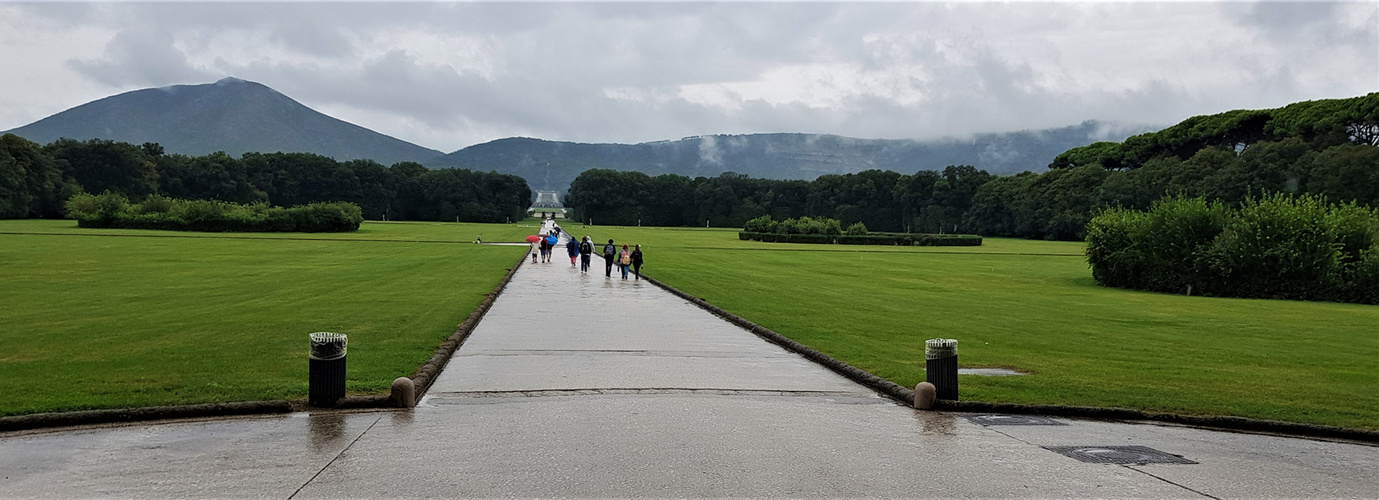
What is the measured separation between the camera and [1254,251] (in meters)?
→ 32.1

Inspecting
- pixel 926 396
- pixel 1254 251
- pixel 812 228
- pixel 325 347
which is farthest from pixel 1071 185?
pixel 325 347

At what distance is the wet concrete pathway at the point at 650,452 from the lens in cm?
682

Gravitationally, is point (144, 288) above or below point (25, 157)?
below

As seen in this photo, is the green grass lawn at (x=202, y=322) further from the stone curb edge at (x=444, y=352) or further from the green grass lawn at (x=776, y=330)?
the stone curb edge at (x=444, y=352)

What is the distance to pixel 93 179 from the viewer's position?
115312 millimetres

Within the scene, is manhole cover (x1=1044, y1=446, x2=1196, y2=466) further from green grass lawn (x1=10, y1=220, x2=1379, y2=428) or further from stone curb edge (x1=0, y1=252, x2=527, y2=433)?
stone curb edge (x1=0, y1=252, x2=527, y2=433)

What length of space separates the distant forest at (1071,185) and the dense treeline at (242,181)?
66.0 ft

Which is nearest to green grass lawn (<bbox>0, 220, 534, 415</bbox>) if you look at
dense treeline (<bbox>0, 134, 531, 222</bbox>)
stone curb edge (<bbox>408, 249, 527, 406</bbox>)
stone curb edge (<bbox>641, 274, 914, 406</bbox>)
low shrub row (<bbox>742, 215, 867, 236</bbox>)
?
stone curb edge (<bbox>408, 249, 527, 406</bbox>)

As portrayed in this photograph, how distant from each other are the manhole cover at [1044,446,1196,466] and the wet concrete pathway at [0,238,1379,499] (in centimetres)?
14

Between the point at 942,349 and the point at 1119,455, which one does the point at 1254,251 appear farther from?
the point at 1119,455

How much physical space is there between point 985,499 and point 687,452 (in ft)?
8.08

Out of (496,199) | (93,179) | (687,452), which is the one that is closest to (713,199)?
(496,199)

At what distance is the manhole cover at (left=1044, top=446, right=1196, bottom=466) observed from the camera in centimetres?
807

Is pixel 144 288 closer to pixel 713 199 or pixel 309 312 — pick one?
pixel 309 312
